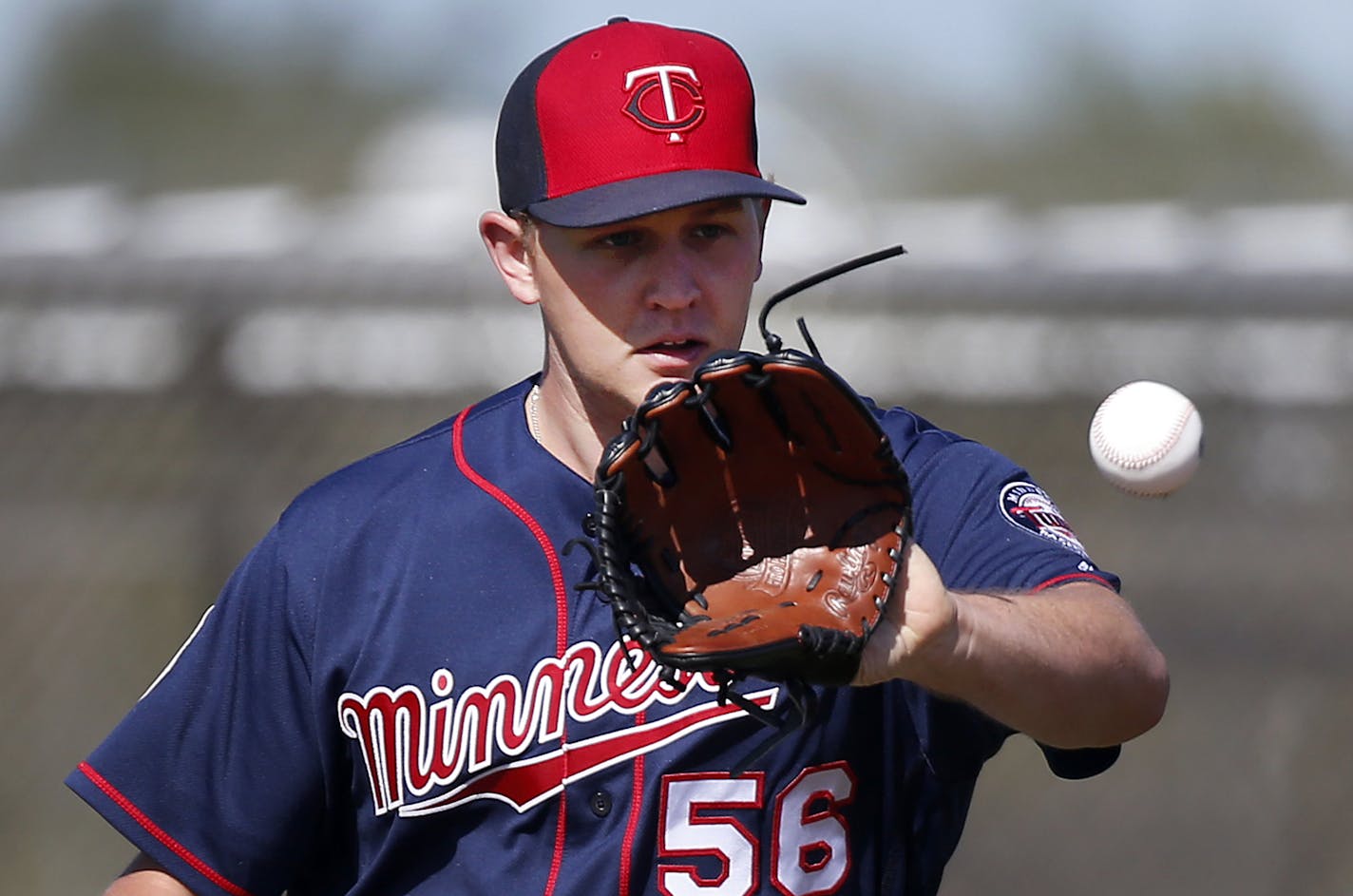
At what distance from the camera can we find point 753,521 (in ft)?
5.84

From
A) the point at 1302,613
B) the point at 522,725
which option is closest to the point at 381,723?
the point at 522,725

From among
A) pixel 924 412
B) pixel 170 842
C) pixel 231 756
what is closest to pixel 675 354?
pixel 231 756

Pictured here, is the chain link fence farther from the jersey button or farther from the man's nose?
the jersey button

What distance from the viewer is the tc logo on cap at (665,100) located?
6.64 ft

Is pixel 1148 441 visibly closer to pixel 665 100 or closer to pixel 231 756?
pixel 665 100

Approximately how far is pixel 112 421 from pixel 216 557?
49 centimetres

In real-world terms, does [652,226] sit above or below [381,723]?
above

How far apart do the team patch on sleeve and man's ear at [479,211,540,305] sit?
623mm

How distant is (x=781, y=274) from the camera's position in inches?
176

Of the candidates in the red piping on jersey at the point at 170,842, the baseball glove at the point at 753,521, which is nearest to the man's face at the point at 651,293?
the baseball glove at the point at 753,521

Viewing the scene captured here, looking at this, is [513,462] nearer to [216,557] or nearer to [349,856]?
[349,856]

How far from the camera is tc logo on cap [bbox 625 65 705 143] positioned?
79.7 inches

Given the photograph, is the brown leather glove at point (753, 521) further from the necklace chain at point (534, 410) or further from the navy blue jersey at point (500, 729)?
the necklace chain at point (534, 410)

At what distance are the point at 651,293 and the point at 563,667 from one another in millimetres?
436
